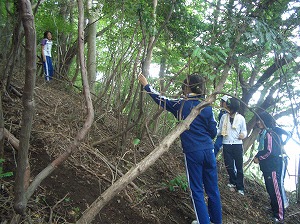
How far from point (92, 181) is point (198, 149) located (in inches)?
55.7

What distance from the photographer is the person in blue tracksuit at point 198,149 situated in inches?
125

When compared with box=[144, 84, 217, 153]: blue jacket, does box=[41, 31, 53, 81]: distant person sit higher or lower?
higher

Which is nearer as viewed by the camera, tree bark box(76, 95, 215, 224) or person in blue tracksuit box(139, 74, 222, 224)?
tree bark box(76, 95, 215, 224)

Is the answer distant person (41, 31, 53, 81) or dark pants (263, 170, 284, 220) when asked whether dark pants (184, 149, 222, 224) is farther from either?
distant person (41, 31, 53, 81)

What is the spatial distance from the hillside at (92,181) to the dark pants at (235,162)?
27cm

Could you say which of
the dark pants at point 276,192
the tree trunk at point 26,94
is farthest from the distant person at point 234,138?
Result: the tree trunk at point 26,94

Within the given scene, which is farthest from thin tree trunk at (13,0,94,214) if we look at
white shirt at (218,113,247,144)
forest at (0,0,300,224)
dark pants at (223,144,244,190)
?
dark pants at (223,144,244,190)

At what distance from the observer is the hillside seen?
8.80 feet

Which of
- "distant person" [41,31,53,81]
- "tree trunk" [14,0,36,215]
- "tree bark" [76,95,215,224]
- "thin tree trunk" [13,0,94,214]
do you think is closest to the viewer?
"tree trunk" [14,0,36,215]

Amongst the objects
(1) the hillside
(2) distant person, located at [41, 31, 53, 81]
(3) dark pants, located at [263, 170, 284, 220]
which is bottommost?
(3) dark pants, located at [263, 170, 284, 220]

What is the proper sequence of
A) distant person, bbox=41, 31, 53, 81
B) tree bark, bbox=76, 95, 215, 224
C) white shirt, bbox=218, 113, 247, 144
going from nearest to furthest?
tree bark, bbox=76, 95, 215, 224
white shirt, bbox=218, 113, 247, 144
distant person, bbox=41, 31, 53, 81

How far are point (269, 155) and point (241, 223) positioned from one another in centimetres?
133

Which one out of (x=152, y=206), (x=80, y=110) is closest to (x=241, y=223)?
(x=152, y=206)

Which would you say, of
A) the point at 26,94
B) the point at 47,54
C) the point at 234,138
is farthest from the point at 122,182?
the point at 47,54
